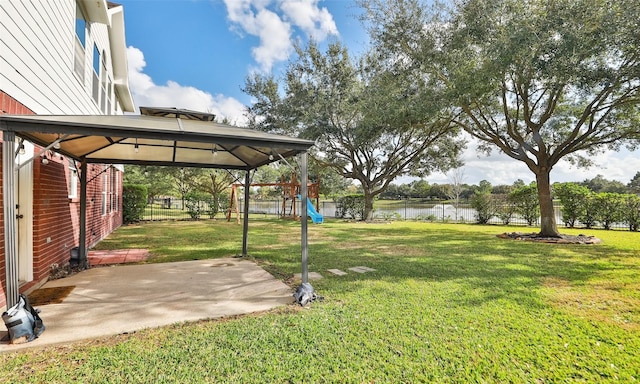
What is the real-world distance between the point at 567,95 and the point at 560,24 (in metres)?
4.86

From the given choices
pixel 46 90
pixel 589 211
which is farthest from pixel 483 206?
pixel 46 90

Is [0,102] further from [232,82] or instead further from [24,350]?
[232,82]

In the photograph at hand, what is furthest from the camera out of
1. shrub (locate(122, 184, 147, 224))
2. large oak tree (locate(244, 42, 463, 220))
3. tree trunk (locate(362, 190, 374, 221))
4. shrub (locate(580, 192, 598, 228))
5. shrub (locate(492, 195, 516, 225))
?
tree trunk (locate(362, 190, 374, 221))

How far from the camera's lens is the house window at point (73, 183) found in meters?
6.46

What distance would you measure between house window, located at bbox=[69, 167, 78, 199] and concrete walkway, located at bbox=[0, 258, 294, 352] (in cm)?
197

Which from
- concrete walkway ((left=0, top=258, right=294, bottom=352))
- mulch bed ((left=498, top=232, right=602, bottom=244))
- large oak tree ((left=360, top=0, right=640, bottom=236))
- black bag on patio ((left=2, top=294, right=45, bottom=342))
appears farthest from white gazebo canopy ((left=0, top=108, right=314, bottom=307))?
mulch bed ((left=498, top=232, right=602, bottom=244))

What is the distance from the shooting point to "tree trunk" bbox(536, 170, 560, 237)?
10.6 meters

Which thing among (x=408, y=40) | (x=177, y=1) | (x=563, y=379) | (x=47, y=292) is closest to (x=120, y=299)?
(x=47, y=292)

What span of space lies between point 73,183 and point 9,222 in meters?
4.53

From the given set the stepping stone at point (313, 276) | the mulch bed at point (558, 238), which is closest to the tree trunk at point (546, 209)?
the mulch bed at point (558, 238)

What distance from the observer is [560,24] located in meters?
7.50

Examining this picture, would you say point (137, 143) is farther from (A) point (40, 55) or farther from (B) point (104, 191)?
(B) point (104, 191)

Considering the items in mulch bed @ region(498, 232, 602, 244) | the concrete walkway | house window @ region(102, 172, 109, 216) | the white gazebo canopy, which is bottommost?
mulch bed @ region(498, 232, 602, 244)

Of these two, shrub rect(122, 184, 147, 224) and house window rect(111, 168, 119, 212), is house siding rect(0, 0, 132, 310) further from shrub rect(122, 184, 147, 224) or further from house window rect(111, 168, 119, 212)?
shrub rect(122, 184, 147, 224)
